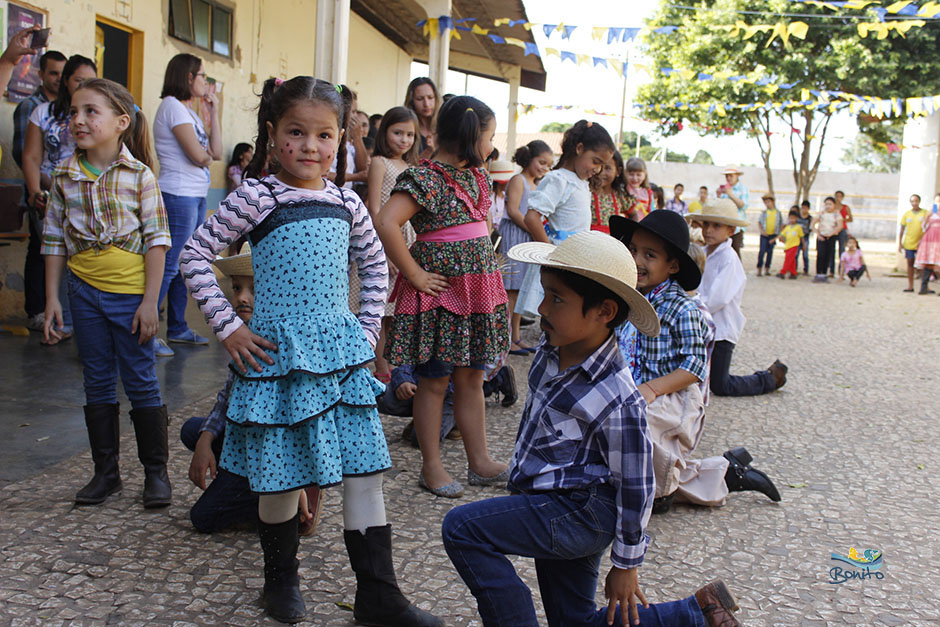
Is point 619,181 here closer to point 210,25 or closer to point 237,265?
point 237,265

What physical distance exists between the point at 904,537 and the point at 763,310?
8.63 metres

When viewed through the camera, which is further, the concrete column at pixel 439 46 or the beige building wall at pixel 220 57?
the concrete column at pixel 439 46

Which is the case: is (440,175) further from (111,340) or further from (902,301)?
(902,301)

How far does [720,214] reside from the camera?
588 centimetres

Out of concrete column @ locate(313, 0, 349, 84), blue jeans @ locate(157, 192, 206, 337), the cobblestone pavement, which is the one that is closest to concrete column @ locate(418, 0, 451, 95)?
concrete column @ locate(313, 0, 349, 84)

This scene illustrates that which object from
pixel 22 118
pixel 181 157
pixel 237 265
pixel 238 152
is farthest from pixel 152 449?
pixel 238 152

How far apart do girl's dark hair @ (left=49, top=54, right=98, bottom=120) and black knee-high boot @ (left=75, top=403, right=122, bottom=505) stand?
8.72 feet

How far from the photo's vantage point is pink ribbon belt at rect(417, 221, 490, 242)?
3732mm

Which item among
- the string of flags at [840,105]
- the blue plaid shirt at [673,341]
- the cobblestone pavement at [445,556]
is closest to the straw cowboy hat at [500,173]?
the cobblestone pavement at [445,556]

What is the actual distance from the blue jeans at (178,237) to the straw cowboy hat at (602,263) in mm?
4176

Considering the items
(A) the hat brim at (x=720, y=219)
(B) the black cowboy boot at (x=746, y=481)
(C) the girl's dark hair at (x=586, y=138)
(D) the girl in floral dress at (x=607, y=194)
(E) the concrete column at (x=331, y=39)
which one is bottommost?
(B) the black cowboy boot at (x=746, y=481)

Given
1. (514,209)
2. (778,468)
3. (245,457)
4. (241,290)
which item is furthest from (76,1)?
(778,468)

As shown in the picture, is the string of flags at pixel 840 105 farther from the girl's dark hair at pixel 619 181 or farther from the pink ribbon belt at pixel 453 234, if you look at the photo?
the pink ribbon belt at pixel 453 234

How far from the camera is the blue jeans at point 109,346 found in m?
3.32
